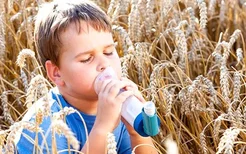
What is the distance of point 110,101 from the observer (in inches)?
66.1

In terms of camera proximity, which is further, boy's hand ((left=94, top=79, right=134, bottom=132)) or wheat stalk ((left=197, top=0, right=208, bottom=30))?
wheat stalk ((left=197, top=0, right=208, bottom=30))

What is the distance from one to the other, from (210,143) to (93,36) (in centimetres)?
63

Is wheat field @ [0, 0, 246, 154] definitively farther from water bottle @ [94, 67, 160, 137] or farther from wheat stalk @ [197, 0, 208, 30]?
water bottle @ [94, 67, 160, 137]

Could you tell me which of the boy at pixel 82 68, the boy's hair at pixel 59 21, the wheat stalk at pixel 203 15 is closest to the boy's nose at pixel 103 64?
the boy at pixel 82 68

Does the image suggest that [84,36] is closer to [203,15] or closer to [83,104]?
[83,104]

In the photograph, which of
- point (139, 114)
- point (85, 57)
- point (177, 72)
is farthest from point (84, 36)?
point (177, 72)

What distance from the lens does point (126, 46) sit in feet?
8.00

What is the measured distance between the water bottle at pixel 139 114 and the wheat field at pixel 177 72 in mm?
177

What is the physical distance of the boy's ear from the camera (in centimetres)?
189

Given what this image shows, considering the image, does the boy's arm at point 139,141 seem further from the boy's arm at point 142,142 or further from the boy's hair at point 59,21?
the boy's hair at point 59,21

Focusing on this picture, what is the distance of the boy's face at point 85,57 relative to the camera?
1765mm

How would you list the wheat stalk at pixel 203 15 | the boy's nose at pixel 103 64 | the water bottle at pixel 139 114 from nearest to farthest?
the water bottle at pixel 139 114
the boy's nose at pixel 103 64
the wheat stalk at pixel 203 15

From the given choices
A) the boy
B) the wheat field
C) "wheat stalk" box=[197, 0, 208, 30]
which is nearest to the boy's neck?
the boy

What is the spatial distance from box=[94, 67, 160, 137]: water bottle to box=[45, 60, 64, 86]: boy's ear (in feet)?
0.59
